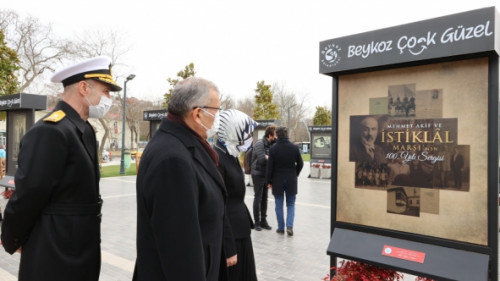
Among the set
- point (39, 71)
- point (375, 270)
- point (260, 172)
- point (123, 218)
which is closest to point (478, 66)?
point (375, 270)

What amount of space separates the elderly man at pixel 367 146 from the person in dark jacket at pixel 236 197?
3.29 feet

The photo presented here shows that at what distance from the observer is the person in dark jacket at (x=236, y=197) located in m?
3.04

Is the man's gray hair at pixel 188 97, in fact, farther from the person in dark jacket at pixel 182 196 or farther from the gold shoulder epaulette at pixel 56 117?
the gold shoulder epaulette at pixel 56 117

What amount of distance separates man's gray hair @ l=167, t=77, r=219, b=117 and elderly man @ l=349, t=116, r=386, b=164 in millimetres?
1680

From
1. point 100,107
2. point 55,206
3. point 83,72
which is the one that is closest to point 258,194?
point 100,107

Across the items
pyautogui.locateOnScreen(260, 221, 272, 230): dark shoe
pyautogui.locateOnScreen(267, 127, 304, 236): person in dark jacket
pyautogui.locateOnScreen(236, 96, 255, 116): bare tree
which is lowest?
pyautogui.locateOnScreen(260, 221, 272, 230): dark shoe

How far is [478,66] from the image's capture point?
99.8 inches

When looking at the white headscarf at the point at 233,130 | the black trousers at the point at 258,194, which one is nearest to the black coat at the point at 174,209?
the white headscarf at the point at 233,130

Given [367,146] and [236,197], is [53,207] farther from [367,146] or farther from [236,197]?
[367,146]

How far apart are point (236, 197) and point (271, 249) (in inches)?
111

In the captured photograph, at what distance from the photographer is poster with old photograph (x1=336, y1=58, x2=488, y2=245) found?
2566 mm

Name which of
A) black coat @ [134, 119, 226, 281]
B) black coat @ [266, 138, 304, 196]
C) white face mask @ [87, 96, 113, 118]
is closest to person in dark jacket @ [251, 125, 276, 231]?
black coat @ [266, 138, 304, 196]

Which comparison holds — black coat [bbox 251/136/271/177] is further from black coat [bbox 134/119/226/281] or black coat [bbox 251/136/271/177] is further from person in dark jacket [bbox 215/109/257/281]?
black coat [bbox 134/119/226/281]

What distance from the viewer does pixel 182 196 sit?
5.17ft
